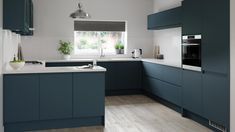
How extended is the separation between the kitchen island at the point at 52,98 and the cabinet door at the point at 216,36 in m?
1.53


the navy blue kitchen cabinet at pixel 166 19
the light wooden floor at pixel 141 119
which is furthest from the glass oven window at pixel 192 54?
the light wooden floor at pixel 141 119

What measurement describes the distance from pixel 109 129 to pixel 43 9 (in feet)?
12.5

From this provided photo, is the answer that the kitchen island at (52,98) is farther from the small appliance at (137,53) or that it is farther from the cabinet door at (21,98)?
the small appliance at (137,53)

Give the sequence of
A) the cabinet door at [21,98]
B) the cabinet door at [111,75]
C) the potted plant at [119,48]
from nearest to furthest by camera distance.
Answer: the cabinet door at [21,98]
the cabinet door at [111,75]
the potted plant at [119,48]

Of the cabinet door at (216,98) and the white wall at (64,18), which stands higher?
the white wall at (64,18)

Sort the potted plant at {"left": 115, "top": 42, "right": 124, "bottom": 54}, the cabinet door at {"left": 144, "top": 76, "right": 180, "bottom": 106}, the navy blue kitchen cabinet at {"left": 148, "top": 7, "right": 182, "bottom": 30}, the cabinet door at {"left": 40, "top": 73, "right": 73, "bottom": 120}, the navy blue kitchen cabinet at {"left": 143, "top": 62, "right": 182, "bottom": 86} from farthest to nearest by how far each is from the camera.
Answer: the potted plant at {"left": 115, "top": 42, "right": 124, "bottom": 54}
the navy blue kitchen cabinet at {"left": 148, "top": 7, "right": 182, "bottom": 30}
the cabinet door at {"left": 144, "top": 76, "right": 180, "bottom": 106}
the navy blue kitchen cabinet at {"left": 143, "top": 62, "right": 182, "bottom": 86}
the cabinet door at {"left": 40, "top": 73, "right": 73, "bottom": 120}

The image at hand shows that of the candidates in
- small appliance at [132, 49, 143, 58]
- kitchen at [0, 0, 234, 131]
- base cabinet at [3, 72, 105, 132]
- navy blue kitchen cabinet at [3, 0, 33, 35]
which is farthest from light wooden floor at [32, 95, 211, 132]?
navy blue kitchen cabinet at [3, 0, 33, 35]

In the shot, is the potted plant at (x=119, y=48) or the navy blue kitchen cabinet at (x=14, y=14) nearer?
the navy blue kitchen cabinet at (x=14, y=14)

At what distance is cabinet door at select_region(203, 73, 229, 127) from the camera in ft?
12.9

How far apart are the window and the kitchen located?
48mm

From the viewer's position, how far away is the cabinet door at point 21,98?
4.16 metres

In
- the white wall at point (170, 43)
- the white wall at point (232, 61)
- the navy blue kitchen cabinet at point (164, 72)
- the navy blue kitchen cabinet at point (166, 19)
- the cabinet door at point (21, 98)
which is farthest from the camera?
the white wall at point (170, 43)

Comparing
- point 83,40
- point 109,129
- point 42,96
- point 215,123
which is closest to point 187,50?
point 215,123

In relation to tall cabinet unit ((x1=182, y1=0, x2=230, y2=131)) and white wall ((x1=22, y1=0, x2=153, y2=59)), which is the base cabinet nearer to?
tall cabinet unit ((x1=182, y1=0, x2=230, y2=131))
